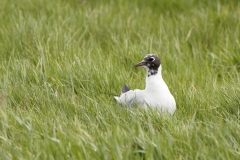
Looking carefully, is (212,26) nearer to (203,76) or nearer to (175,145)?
(203,76)

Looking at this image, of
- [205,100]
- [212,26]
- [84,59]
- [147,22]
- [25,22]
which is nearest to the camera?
[205,100]

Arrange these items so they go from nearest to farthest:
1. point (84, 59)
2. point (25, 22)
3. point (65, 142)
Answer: point (65, 142) → point (84, 59) → point (25, 22)

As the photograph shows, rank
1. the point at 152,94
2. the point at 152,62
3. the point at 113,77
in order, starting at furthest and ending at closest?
the point at 113,77 → the point at 152,62 → the point at 152,94

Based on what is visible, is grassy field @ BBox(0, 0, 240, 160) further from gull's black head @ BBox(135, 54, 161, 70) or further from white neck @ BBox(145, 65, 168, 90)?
gull's black head @ BBox(135, 54, 161, 70)

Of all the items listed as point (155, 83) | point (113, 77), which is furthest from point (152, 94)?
point (113, 77)

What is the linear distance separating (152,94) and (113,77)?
2.29 feet

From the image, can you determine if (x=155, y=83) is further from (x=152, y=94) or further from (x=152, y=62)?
(x=152, y=62)

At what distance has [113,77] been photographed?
17.3 feet

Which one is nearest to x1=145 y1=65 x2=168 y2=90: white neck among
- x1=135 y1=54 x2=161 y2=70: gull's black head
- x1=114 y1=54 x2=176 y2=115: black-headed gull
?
x1=114 y1=54 x2=176 y2=115: black-headed gull

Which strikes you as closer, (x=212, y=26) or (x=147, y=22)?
(x=212, y=26)

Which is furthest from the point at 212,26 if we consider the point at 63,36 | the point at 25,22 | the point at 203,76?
the point at 25,22

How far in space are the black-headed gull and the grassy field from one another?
160 millimetres

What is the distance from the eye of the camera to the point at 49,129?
394cm

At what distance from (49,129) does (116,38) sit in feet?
10.1
